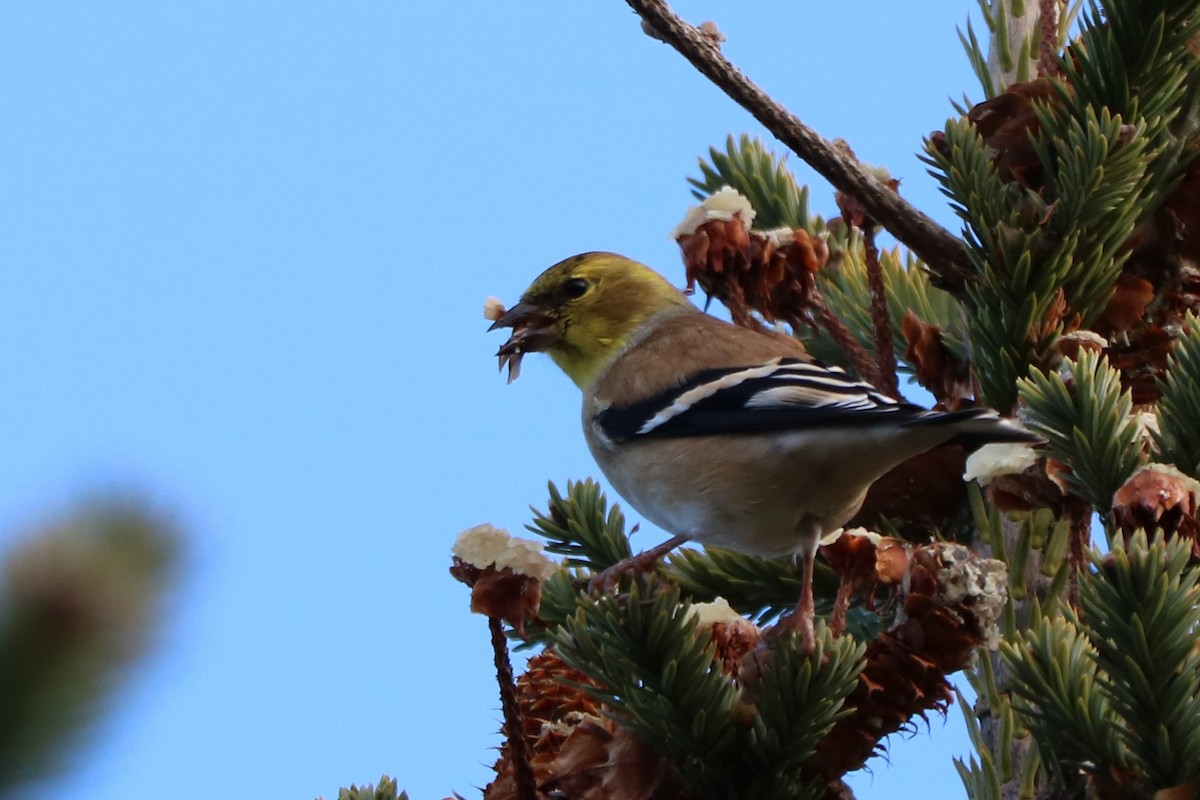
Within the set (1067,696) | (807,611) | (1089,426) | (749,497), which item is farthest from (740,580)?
(1067,696)

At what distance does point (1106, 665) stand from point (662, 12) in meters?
1.42

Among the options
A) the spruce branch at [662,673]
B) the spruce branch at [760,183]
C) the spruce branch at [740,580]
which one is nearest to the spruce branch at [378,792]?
the spruce branch at [662,673]

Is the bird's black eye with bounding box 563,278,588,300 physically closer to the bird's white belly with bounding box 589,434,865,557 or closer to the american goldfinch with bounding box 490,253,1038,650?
the american goldfinch with bounding box 490,253,1038,650

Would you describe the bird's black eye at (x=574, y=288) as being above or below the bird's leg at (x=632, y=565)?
above

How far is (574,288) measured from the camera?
439 cm

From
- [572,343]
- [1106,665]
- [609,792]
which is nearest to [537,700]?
[609,792]

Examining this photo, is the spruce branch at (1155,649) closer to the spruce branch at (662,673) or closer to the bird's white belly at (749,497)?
the spruce branch at (662,673)

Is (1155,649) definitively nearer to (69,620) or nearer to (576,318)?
(69,620)

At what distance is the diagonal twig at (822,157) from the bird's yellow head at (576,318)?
1.57m

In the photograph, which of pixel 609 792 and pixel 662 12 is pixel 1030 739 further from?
pixel 662 12

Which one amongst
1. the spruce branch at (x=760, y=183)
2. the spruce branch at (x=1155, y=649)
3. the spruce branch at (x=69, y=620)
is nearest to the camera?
the spruce branch at (x=69, y=620)

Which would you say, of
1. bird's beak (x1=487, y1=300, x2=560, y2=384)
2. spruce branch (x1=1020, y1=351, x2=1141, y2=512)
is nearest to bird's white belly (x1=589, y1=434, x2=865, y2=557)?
spruce branch (x1=1020, y1=351, x2=1141, y2=512)

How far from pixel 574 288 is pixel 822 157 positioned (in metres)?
1.77

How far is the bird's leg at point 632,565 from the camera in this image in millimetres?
2586
